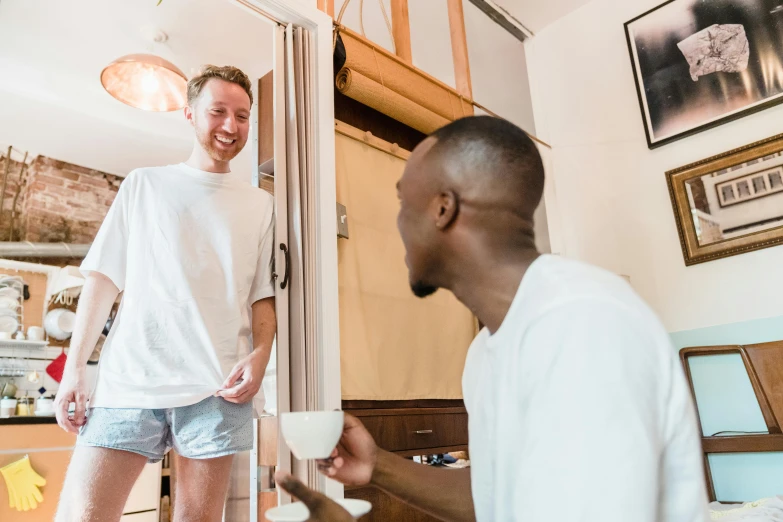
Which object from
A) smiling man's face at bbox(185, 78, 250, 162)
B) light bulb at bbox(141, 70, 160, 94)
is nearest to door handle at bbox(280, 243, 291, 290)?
smiling man's face at bbox(185, 78, 250, 162)

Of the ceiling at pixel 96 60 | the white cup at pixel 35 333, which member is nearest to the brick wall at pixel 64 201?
the ceiling at pixel 96 60

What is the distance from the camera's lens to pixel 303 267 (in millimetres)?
1717

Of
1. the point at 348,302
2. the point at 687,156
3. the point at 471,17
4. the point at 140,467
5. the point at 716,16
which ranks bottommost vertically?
the point at 140,467

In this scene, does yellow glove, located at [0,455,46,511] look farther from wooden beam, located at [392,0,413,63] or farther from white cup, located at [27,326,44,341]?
wooden beam, located at [392,0,413,63]

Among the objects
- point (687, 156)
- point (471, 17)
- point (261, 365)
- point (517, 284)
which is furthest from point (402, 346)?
point (471, 17)

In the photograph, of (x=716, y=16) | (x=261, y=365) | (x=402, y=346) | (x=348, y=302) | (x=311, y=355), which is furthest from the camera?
(x=716, y=16)

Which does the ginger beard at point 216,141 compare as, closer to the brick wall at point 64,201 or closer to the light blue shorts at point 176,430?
the light blue shorts at point 176,430

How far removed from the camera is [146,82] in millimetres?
2834

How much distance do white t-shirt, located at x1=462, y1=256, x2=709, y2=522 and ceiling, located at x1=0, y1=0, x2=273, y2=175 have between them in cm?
279

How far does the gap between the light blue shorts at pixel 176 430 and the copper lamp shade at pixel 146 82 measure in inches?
74.2

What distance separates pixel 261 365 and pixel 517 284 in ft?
3.11

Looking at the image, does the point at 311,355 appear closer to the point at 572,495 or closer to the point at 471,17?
the point at 572,495

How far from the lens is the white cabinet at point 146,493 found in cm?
320

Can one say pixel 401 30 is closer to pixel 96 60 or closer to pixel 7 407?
pixel 96 60
